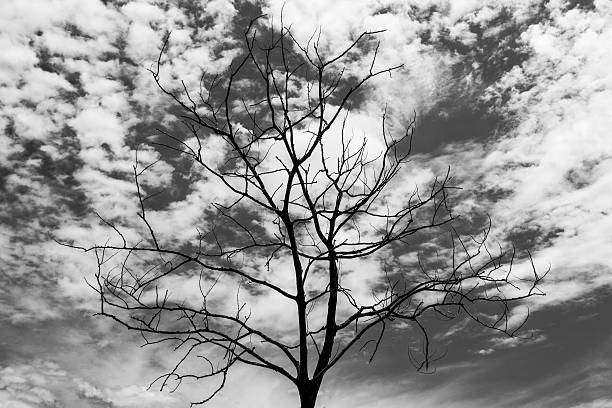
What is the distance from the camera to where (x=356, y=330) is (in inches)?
191

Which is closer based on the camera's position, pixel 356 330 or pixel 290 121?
pixel 290 121

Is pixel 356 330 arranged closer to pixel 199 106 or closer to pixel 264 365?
pixel 264 365

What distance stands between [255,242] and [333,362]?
58.4 inches

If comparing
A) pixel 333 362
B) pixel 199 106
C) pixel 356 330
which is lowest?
pixel 333 362

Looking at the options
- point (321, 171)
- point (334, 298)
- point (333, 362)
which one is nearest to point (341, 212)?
point (321, 171)

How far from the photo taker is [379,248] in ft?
16.2

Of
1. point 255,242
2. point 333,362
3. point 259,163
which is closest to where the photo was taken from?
point 333,362

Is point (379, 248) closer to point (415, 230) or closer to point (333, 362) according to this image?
point (415, 230)

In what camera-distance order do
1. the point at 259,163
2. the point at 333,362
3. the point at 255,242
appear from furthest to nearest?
1. the point at 255,242
2. the point at 259,163
3. the point at 333,362

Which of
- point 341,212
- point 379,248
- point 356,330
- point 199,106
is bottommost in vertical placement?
point 356,330

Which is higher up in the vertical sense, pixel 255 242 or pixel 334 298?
pixel 255 242

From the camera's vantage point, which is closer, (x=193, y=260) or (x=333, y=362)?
(x=333, y=362)

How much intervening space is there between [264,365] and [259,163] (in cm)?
178

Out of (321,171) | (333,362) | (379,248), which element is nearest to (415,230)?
(379,248)
